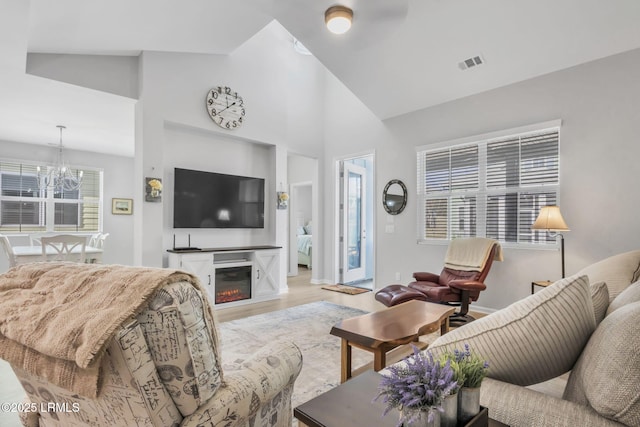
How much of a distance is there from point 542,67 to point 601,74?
0.54 metres

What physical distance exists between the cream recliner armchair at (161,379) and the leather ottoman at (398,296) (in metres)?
2.41

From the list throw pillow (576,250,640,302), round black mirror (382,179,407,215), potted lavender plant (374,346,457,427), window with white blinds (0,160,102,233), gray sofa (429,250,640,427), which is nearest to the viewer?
potted lavender plant (374,346,457,427)

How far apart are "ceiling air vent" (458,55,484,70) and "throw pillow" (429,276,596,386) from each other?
354 centimetres

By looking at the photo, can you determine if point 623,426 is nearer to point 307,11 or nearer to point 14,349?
point 14,349

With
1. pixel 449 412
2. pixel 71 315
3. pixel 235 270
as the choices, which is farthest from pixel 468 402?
pixel 235 270

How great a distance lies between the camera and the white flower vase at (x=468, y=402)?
2.46ft

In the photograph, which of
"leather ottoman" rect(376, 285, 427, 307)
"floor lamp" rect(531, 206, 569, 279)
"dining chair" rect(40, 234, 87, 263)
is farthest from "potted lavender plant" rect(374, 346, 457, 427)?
"dining chair" rect(40, 234, 87, 263)

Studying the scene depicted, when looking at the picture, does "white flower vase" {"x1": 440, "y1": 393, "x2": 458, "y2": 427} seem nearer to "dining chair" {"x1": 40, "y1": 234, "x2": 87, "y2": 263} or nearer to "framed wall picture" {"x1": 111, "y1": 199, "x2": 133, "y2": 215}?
"dining chair" {"x1": 40, "y1": 234, "x2": 87, "y2": 263}

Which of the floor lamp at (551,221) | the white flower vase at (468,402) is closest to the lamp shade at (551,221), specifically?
the floor lamp at (551,221)

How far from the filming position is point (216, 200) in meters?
4.88

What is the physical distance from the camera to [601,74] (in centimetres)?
342

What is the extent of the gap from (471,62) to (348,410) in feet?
13.3

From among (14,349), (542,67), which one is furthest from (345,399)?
(542,67)

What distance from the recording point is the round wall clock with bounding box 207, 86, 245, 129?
4715mm
